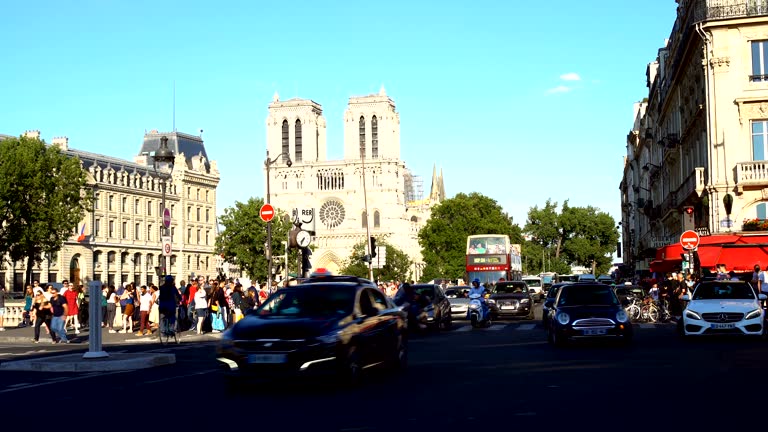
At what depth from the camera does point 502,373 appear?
15180mm

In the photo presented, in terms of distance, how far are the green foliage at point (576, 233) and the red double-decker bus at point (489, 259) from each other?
3592 inches

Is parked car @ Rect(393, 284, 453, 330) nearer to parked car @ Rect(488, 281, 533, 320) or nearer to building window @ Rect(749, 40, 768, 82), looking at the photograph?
parked car @ Rect(488, 281, 533, 320)

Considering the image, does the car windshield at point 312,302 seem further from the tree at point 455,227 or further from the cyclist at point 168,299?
the tree at point 455,227

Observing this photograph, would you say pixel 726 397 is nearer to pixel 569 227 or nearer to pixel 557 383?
pixel 557 383

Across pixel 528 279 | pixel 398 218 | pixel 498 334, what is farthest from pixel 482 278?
pixel 398 218

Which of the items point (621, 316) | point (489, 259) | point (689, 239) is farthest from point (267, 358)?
point (489, 259)

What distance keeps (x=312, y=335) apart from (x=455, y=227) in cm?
11707

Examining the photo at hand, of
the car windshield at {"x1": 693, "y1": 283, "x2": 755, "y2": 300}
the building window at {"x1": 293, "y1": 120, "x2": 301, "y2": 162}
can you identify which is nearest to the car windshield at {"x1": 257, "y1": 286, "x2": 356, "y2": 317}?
the car windshield at {"x1": 693, "y1": 283, "x2": 755, "y2": 300}

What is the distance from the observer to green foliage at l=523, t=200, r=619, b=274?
153 meters

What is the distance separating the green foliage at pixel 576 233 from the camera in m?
153

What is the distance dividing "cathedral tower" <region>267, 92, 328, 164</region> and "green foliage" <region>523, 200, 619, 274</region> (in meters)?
Answer: 34.0

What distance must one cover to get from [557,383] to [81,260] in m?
93.1

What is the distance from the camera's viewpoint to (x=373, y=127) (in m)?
150

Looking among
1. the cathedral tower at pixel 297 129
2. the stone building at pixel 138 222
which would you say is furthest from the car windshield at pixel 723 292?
the cathedral tower at pixel 297 129
